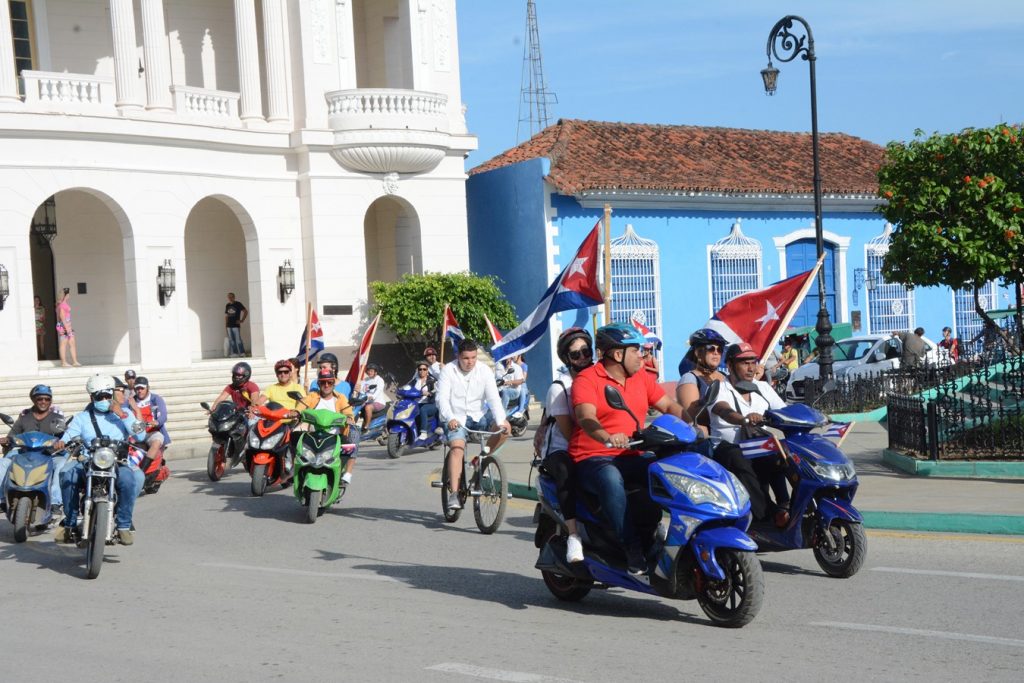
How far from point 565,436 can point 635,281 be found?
25543mm

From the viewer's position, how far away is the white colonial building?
27.1 meters

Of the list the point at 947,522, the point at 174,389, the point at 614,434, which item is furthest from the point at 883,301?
the point at 614,434

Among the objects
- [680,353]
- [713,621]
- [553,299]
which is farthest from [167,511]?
[680,353]

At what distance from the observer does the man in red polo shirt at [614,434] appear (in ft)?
26.4

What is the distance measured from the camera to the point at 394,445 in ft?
69.9

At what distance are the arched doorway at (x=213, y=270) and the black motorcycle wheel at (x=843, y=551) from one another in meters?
24.0

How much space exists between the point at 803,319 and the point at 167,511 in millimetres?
24521

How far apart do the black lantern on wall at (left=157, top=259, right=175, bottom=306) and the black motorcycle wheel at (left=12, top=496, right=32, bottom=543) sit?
1601 centimetres

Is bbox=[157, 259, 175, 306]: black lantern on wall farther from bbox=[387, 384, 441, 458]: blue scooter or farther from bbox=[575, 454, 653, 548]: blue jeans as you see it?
bbox=[575, 454, 653, 548]: blue jeans

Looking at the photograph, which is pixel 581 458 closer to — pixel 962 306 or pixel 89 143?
pixel 89 143

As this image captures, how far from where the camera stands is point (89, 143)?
27.4 m

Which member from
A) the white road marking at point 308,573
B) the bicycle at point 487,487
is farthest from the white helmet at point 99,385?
the bicycle at point 487,487

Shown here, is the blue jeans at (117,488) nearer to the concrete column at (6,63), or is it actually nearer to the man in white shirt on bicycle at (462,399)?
Answer: the man in white shirt on bicycle at (462,399)

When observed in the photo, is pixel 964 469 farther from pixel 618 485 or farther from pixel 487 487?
pixel 618 485
